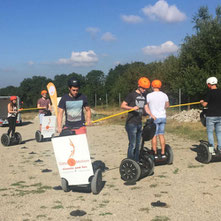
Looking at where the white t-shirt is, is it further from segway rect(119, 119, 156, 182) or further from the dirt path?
the dirt path

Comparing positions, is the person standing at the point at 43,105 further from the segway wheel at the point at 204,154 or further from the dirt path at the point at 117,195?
the segway wheel at the point at 204,154

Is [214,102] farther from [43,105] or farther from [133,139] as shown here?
[43,105]

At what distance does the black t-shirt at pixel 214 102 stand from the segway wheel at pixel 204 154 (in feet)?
2.52

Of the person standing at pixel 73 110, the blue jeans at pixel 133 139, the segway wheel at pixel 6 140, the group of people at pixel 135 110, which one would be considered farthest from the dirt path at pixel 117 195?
the segway wheel at pixel 6 140

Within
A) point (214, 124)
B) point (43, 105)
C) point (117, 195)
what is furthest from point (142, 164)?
point (43, 105)

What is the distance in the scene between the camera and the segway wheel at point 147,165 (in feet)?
17.5

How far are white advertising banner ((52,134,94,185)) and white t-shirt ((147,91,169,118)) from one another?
6.94 feet

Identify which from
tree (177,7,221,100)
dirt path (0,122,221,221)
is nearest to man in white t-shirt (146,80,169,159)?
dirt path (0,122,221,221)

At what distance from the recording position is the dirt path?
146 inches

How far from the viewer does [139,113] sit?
535 cm

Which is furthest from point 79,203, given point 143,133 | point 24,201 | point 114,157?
point 114,157

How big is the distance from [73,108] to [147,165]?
1.88 meters

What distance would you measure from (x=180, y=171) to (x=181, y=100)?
1476 cm

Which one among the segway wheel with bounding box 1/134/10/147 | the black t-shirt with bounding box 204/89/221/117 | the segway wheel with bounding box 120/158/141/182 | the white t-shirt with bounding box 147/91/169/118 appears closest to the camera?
the segway wheel with bounding box 120/158/141/182
